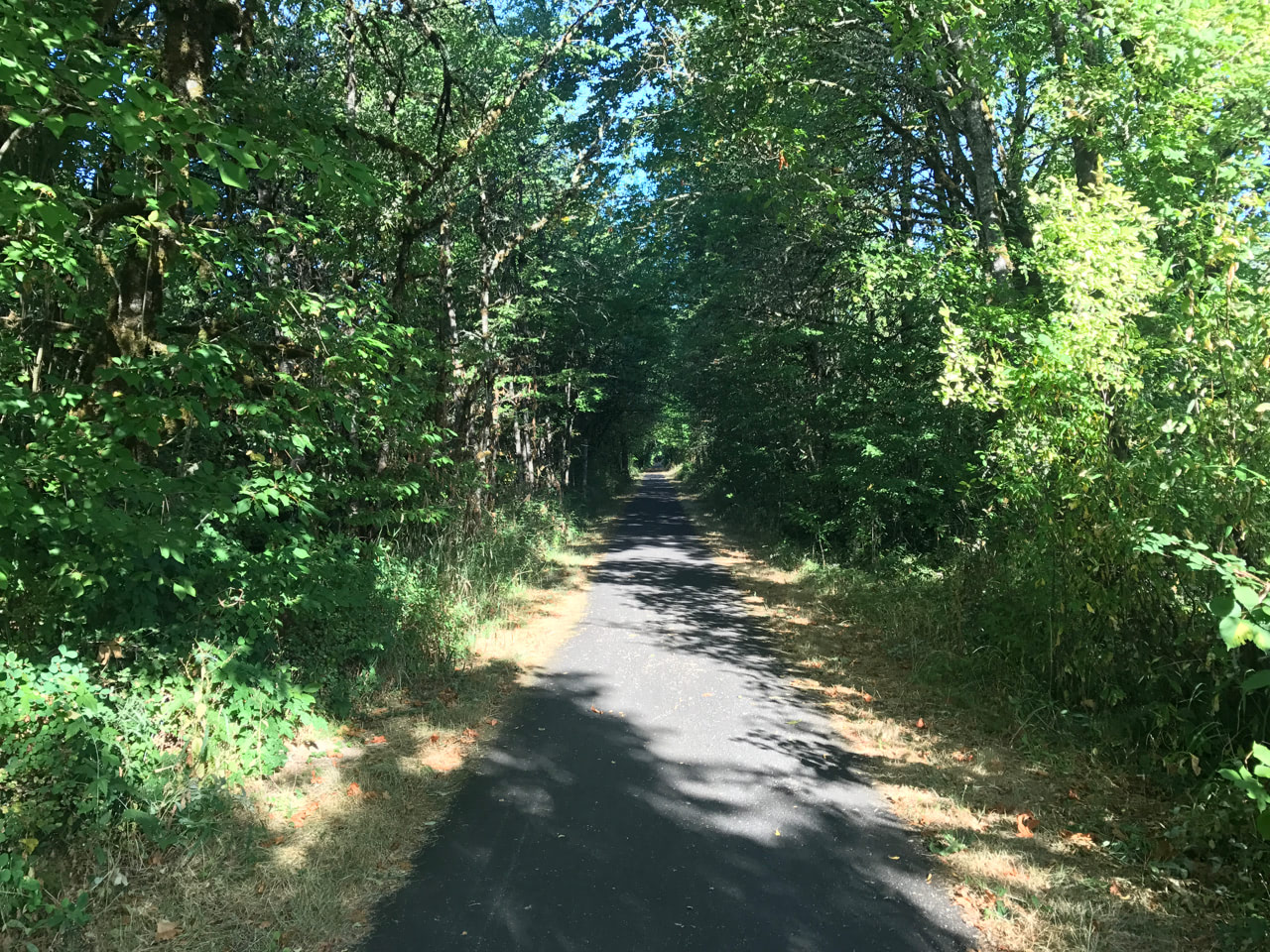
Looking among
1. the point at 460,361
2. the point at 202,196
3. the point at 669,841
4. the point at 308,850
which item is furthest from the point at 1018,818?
the point at 460,361

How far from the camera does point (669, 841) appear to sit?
3.95m

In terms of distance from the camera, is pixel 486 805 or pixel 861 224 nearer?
pixel 486 805

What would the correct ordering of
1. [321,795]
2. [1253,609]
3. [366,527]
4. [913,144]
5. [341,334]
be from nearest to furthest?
[1253,609], [321,795], [341,334], [366,527], [913,144]

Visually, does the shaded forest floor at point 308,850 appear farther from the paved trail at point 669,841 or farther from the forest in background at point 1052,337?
the forest in background at point 1052,337

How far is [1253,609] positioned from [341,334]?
5.42 m

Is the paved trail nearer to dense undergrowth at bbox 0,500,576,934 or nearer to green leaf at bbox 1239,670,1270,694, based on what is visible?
dense undergrowth at bbox 0,500,576,934

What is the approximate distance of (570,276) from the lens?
800 inches

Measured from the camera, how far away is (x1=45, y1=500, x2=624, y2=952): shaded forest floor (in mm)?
3117

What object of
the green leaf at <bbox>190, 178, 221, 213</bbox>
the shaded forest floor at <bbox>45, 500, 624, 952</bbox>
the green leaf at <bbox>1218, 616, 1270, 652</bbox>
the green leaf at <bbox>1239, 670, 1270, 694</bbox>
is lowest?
the shaded forest floor at <bbox>45, 500, 624, 952</bbox>

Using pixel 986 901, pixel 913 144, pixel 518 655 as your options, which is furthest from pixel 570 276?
pixel 986 901

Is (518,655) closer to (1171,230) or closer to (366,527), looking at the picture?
(366,527)

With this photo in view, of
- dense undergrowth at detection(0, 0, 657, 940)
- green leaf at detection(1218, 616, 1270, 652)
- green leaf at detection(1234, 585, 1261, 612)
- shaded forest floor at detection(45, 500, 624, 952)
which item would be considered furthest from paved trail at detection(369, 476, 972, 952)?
green leaf at detection(1234, 585, 1261, 612)

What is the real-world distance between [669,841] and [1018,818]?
2096 millimetres

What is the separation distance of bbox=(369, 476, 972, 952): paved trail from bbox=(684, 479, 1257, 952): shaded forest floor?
262 mm
